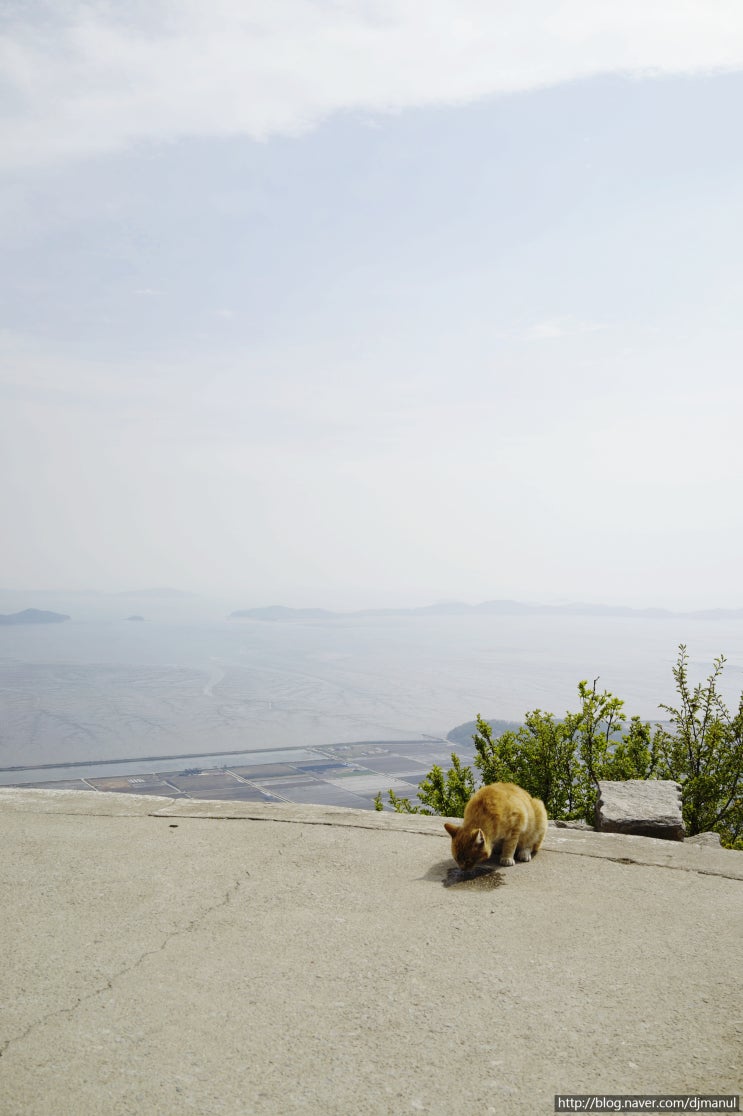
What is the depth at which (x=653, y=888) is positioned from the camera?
14.4 feet

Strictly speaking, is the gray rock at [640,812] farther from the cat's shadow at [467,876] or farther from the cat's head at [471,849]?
the cat's head at [471,849]

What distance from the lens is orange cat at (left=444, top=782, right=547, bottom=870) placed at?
4.57 meters

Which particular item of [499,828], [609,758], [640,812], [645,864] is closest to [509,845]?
[499,828]

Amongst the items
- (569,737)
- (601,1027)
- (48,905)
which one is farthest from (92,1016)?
(569,737)

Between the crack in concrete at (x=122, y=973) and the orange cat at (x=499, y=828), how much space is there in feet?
4.56

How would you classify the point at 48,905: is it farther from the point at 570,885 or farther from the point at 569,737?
the point at 569,737

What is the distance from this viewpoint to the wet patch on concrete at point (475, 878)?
4418 mm

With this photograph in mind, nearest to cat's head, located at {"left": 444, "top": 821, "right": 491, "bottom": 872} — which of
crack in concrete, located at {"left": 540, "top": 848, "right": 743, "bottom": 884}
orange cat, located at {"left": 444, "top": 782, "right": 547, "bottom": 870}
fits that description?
orange cat, located at {"left": 444, "top": 782, "right": 547, "bottom": 870}

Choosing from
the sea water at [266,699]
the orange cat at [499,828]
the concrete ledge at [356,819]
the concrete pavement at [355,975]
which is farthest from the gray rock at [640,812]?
the sea water at [266,699]

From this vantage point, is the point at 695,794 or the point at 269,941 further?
the point at 695,794

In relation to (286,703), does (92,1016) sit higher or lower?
higher

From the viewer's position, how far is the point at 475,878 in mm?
4566

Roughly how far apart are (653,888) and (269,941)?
231cm

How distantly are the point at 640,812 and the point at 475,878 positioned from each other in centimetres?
203
